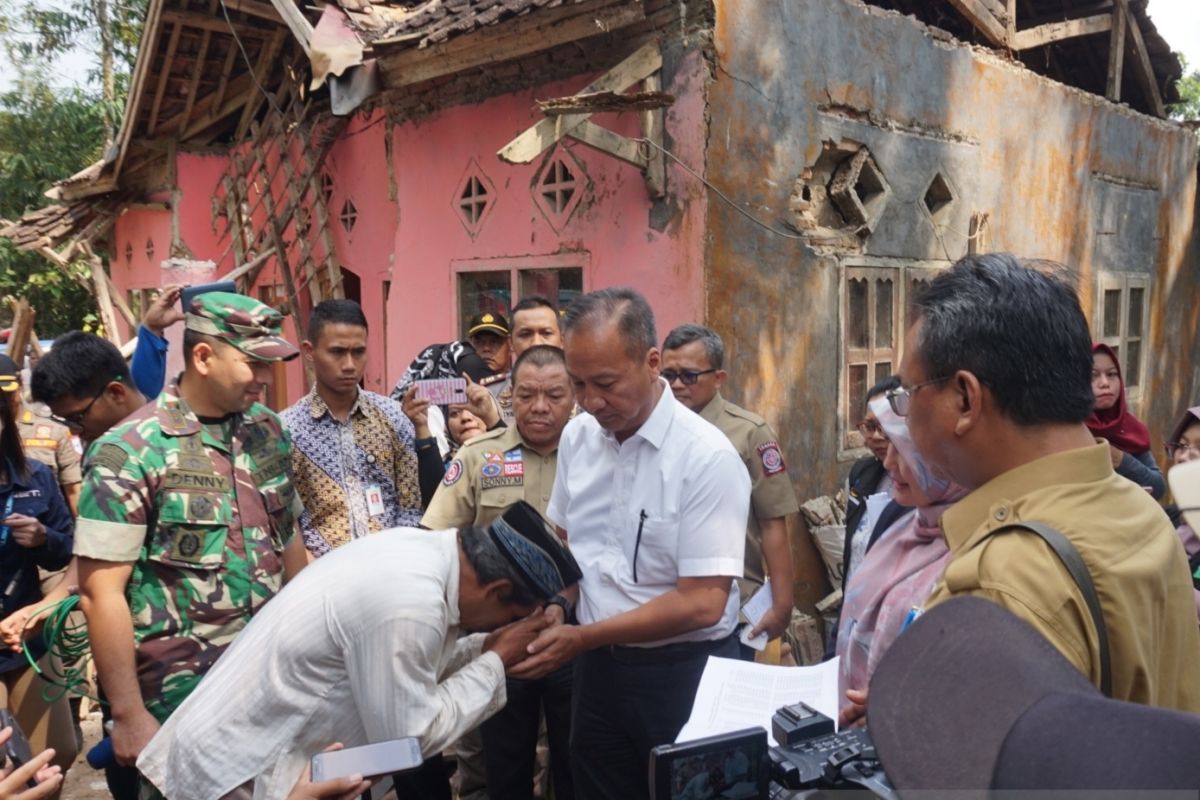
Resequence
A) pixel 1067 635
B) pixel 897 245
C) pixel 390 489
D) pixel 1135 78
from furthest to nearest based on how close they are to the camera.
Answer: pixel 1135 78 → pixel 897 245 → pixel 390 489 → pixel 1067 635

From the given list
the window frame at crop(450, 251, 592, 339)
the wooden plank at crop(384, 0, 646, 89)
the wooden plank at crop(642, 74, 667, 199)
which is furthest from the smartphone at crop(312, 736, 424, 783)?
the wooden plank at crop(384, 0, 646, 89)

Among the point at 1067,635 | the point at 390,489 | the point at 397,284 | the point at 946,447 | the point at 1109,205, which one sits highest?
the point at 1109,205

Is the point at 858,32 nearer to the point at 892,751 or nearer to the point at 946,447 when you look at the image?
the point at 946,447

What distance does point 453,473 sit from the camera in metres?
3.49

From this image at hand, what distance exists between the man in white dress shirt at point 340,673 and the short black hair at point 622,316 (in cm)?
68

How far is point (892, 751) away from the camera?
75cm

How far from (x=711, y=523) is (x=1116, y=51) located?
347 inches

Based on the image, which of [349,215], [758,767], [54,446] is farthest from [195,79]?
[758,767]

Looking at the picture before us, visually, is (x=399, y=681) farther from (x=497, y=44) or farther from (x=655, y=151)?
(x=497, y=44)

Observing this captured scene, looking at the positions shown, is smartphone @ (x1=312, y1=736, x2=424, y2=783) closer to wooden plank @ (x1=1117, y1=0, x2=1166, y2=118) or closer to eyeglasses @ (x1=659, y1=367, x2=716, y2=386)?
eyeglasses @ (x1=659, y1=367, x2=716, y2=386)

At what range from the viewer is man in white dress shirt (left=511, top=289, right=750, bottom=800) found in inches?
94.1

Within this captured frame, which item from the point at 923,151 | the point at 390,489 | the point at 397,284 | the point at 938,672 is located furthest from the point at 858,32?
the point at 938,672

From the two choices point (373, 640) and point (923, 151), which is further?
Result: point (923, 151)

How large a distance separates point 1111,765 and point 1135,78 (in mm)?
11313
